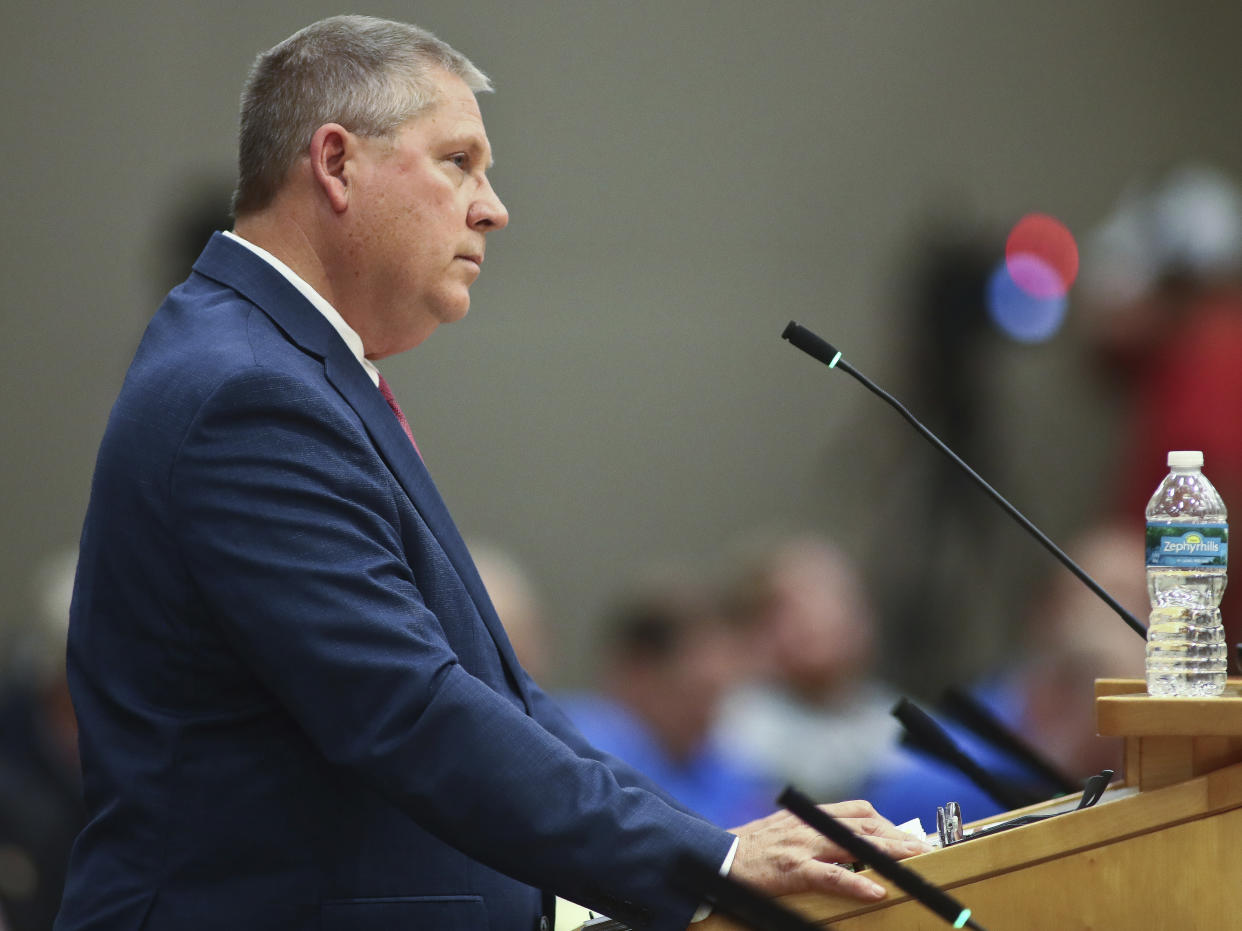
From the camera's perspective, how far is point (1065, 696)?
300 centimetres

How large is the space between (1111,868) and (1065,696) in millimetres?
1795

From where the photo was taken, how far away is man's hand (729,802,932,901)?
1.27 meters

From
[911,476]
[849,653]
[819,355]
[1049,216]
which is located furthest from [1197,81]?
Result: [819,355]

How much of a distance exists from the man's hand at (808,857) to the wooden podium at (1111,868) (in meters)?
0.02

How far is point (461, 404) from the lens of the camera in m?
4.38

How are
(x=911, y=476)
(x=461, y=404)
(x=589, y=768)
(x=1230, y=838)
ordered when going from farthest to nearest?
(x=461, y=404)
(x=911, y=476)
(x=589, y=768)
(x=1230, y=838)

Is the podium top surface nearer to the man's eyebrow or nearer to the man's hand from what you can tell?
the man's hand

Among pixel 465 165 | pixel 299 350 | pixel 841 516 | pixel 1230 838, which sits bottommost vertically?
pixel 1230 838

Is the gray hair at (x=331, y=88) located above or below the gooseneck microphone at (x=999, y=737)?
above

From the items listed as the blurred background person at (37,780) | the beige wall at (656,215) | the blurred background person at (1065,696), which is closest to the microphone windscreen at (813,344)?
the blurred background person at (1065,696)

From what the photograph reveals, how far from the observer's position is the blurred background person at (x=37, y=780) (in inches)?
121

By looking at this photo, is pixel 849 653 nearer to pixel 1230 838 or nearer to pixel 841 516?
pixel 841 516

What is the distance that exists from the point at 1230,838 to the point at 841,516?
299cm

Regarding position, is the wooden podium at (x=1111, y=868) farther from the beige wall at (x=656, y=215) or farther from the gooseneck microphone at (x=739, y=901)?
the beige wall at (x=656, y=215)
